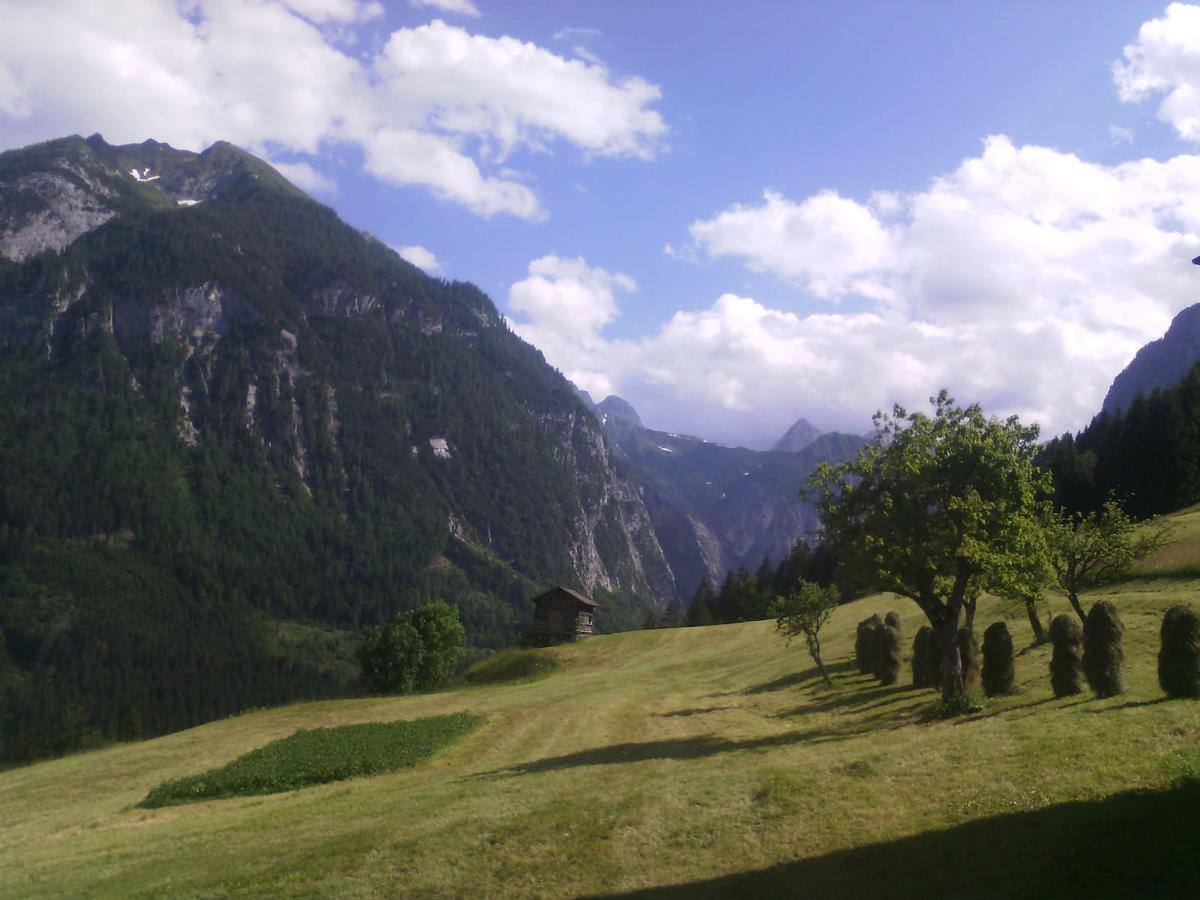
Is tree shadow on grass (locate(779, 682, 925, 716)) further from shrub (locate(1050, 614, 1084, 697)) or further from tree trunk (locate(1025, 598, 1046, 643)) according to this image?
shrub (locate(1050, 614, 1084, 697))

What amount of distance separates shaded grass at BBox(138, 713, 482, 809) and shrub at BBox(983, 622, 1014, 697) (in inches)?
861

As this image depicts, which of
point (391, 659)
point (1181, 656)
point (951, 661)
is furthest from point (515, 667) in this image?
point (1181, 656)

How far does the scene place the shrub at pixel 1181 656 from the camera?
65.2 ft

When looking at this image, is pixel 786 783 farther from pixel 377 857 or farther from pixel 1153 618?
pixel 1153 618

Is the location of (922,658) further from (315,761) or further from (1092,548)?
(315,761)

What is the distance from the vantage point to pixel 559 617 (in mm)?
99625

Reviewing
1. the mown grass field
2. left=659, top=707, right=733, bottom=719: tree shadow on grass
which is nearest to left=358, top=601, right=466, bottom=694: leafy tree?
the mown grass field

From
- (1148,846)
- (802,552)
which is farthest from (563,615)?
(1148,846)

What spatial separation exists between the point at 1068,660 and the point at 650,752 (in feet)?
43.9

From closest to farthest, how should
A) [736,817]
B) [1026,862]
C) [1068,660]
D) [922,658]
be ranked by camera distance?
[1026,862] < [736,817] < [1068,660] < [922,658]

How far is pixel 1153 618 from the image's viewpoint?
105 feet

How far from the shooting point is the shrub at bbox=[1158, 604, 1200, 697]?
19875 millimetres

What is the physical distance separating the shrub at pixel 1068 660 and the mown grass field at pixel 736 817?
44.9 inches

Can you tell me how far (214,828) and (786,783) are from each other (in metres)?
16.8
